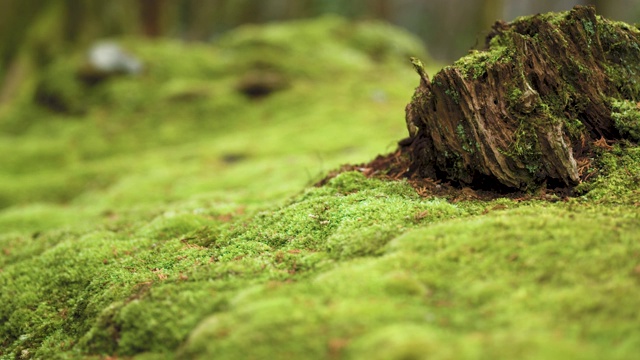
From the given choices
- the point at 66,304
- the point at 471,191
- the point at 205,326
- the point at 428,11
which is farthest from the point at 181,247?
the point at 428,11

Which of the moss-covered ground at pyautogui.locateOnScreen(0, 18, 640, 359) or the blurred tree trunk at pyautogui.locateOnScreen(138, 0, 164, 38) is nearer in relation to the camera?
the moss-covered ground at pyautogui.locateOnScreen(0, 18, 640, 359)

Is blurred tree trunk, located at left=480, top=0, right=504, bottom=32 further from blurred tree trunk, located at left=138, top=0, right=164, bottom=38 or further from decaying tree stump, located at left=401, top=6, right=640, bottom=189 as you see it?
blurred tree trunk, located at left=138, top=0, right=164, bottom=38

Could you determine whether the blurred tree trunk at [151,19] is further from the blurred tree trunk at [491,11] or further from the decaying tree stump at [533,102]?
the decaying tree stump at [533,102]

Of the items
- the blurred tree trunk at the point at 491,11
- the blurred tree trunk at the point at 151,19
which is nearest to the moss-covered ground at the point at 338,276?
the blurred tree trunk at the point at 491,11

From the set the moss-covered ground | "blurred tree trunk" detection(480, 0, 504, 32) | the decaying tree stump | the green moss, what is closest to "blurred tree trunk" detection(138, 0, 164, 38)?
"blurred tree trunk" detection(480, 0, 504, 32)

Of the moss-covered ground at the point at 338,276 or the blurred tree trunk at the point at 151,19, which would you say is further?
the blurred tree trunk at the point at 151,19

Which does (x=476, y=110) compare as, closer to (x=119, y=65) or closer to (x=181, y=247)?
(x=181, y=247)

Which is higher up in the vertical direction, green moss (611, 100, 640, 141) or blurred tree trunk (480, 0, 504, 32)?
Result: blurred tree trunk (480, 0, 504, 32)

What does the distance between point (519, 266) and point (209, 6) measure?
191 feet

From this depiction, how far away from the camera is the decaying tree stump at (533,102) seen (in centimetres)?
739

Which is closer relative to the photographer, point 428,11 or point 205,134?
point 205,134

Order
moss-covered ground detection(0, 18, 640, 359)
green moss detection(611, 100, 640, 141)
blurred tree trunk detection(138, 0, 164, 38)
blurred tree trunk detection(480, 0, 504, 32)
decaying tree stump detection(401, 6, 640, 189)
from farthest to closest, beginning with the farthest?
blurred tree trunk detection(138, 0, 164, 38), blurred tree trunk detection(480, 0, 504, 32), green moss detection(611, 100, 640, 141), decaying tree stump detection(401, 6, 640, 189), moss-covered ground detection(0, 18, 640, 359)

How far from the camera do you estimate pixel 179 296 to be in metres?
5.76

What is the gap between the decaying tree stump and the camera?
7387 millimetres
